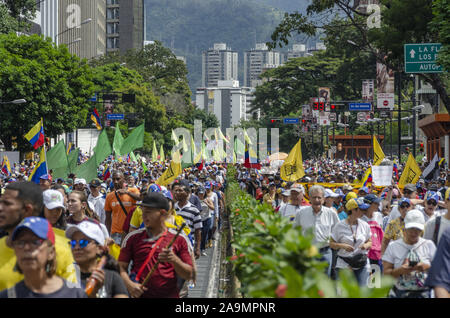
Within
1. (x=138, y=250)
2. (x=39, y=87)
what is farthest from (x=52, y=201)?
(x=39, y=87)

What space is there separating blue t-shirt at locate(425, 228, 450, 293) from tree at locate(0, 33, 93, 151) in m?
38.7

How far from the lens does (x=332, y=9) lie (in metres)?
27.3

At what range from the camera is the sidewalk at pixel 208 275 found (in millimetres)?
11266

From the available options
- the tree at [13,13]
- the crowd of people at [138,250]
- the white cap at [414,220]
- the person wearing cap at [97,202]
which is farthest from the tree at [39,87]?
the white cap at [414,220]

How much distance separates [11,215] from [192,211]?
561cm

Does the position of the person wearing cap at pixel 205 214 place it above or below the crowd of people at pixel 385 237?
below

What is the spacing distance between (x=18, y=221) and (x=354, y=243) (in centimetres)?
467

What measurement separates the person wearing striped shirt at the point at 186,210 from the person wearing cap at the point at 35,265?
608cm

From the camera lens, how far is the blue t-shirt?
201 inches

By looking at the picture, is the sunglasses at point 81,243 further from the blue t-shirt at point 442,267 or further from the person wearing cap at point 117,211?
the person wearing cap at point 117,211

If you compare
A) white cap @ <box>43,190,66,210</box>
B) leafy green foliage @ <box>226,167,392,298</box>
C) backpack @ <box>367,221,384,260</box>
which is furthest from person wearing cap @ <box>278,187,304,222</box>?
leafy green foliage @ <box>226,167,392,298</box>

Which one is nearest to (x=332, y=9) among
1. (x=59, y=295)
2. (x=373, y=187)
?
(x=373, y=187)

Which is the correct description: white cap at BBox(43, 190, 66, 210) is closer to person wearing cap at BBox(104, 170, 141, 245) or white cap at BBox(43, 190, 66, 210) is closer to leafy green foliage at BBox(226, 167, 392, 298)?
leafy green foliage at BBox(226, 167, 392, 298)
